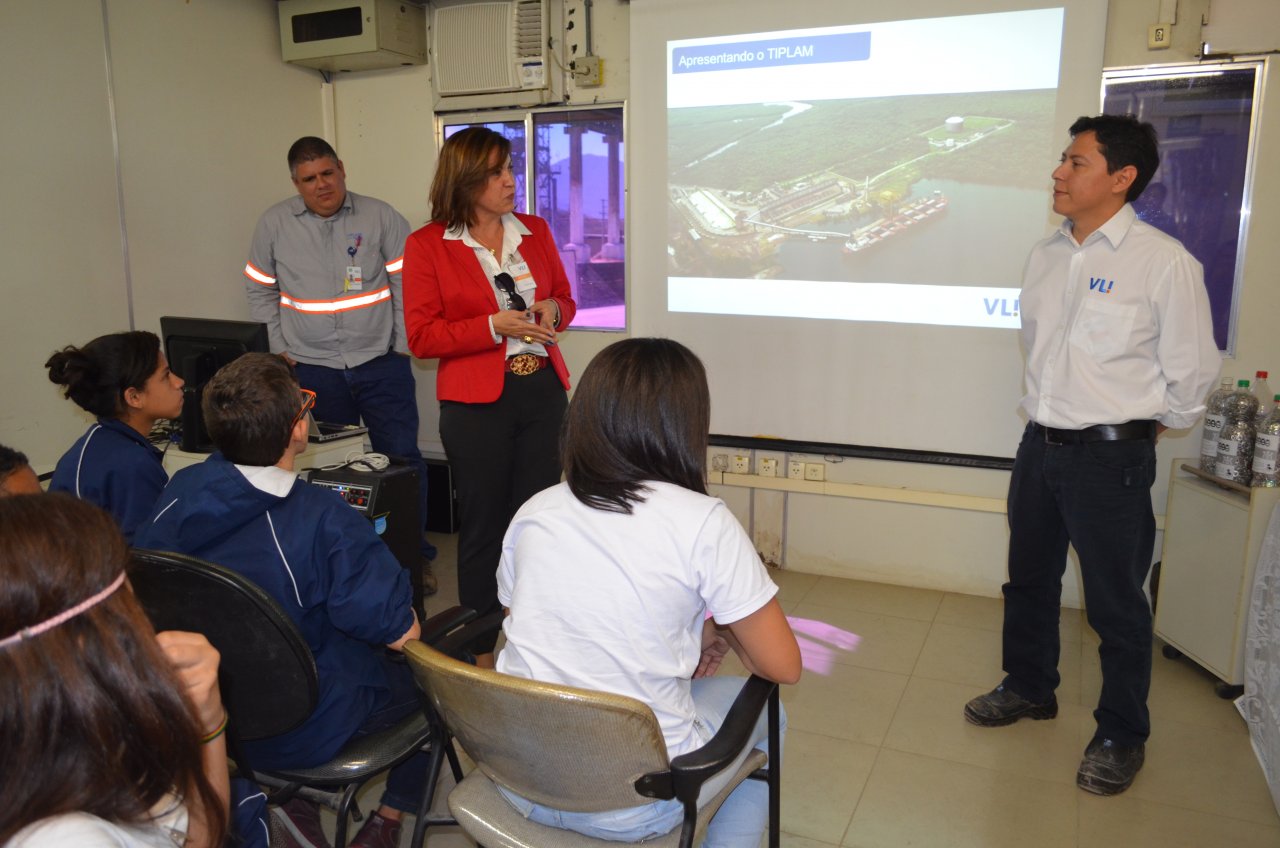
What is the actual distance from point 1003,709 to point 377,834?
1.73 metres

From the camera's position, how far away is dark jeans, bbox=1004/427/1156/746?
7.02 ft

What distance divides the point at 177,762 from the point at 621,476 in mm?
670

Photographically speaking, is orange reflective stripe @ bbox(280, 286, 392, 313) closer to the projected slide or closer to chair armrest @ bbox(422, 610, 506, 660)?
the projected slide

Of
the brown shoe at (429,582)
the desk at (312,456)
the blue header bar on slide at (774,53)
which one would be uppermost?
the blue header bar on slide at (774,53)

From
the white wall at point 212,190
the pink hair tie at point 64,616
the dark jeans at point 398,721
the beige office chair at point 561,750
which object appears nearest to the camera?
the pink hair tie at point 64,616

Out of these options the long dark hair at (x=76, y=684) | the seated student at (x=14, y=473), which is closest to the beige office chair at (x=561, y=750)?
the long dark hair at (x=76, y=684)

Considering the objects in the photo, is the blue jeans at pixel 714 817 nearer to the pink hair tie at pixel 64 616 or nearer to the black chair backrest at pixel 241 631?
the black chair backrest at pixel 241 631

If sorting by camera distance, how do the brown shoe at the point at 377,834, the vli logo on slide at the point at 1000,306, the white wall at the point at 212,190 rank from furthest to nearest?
the vli logo on slide at the point at 1000,306 < the white wall at the point at 212,190 < the brown shoe at the point at 377,834

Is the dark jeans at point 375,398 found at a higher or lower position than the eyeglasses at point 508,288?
lower

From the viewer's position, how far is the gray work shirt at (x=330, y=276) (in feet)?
11.9

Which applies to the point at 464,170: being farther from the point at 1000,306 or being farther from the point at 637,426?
the point at 1000,306

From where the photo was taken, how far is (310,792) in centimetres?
167

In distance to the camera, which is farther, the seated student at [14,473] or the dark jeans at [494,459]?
the dark jeans at [494,459]

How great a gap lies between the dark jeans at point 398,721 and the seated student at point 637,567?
0.39m
